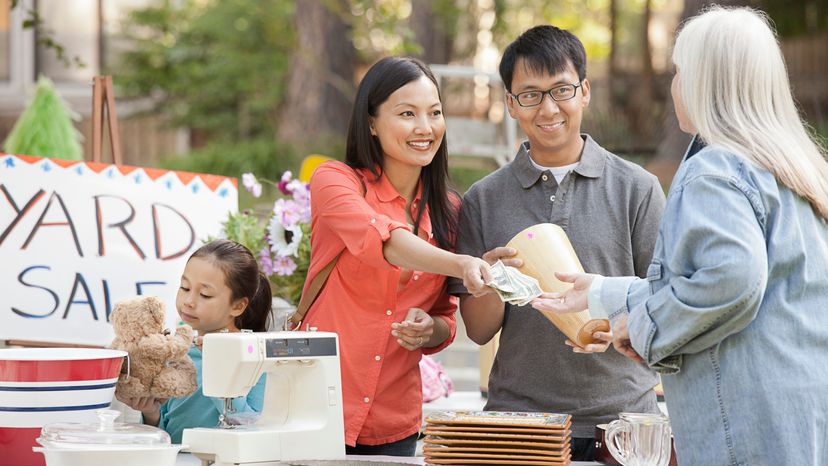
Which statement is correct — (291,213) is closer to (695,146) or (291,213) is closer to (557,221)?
(557,221)

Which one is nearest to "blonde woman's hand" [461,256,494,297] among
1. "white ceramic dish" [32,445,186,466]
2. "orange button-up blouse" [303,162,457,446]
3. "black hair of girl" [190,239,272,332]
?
"orange button-up blouse" [303,162,457,446]

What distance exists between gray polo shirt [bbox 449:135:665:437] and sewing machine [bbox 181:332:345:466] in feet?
1.81

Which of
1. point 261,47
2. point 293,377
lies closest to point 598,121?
point 261,47

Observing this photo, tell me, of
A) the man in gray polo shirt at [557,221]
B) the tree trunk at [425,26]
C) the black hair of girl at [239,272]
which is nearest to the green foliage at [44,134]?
the black hair of girl at [239,272]

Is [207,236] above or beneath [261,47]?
beneath

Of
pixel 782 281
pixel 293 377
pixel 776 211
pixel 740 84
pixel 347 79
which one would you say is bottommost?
pixel 293 377

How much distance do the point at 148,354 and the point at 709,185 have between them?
143cm

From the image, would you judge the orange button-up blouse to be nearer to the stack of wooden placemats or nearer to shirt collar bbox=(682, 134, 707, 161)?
the stack of wooden placemats

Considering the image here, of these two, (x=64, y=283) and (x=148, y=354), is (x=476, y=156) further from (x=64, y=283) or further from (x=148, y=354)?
(x=148, y=354)

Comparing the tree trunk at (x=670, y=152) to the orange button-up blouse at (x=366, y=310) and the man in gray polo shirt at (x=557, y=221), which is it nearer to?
the man in gray polo shirt at (x=557, y=221)

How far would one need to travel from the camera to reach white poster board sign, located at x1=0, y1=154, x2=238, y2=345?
146 inches

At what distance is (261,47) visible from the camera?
1555 cm

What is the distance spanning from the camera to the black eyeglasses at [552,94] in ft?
9.83

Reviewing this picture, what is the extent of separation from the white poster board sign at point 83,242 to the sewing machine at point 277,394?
1.22 meters
